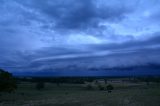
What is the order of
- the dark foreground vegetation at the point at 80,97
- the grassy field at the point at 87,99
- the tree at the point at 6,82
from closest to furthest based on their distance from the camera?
the grassy field at the point at 87,99, the dark foreground vegetation at the point at 80,97, the tree at the point at 6,82

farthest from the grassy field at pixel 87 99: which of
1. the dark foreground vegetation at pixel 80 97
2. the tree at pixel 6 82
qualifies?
the tree at pixel 6 82

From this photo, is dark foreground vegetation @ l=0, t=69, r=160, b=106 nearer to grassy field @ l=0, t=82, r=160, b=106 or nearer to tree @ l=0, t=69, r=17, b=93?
grassy field @ l=0, t=82, r=160, b=106

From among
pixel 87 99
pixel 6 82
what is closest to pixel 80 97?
pixel 87 99

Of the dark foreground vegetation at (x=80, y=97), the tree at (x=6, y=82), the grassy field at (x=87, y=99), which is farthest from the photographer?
the tree at (x=6, y=82)

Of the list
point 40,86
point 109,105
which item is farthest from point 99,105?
point 40,86

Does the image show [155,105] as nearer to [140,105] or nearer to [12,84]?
[140,105]

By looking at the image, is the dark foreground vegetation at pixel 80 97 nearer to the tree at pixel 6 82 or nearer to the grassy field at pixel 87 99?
the grassy field at pixel 87 99

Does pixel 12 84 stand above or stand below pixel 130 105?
above

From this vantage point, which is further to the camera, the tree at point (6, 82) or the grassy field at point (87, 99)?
the tree at point (6, 82)

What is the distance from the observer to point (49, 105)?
135ft

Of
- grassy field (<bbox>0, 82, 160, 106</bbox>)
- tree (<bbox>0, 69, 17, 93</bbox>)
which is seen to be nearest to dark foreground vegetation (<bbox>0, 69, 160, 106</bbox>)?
grassy field (<bbox>0, 82, 160, 106</bbox>)

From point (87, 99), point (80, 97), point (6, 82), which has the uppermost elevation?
point (6, 82)

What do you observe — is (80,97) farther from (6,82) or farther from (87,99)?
(6,82)

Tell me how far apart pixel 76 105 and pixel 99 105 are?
4.09 meters
